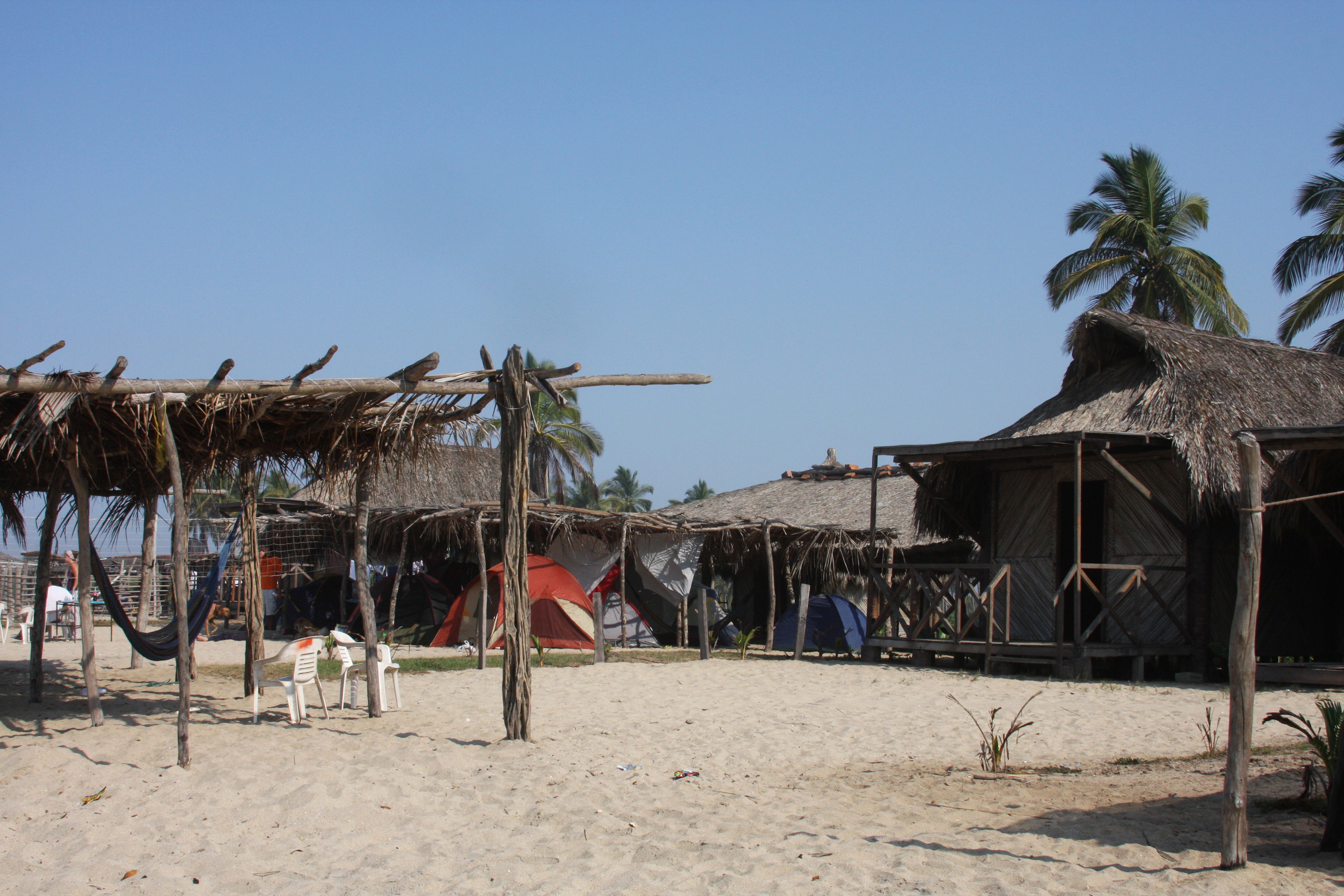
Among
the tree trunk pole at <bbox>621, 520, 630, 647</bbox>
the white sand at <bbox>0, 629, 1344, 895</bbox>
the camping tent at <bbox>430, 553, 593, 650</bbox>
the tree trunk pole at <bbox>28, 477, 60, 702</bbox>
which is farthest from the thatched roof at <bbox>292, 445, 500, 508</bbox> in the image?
the white sand at <bbox>0, 629, 1344, 895</bbox>

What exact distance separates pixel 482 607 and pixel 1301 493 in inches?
366

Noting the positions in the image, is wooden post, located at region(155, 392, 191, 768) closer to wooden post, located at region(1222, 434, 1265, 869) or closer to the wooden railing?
wooden post, located at region(1222, 434, 1265, 869)

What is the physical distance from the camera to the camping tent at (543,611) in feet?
52.6

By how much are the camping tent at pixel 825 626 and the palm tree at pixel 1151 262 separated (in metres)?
10.7

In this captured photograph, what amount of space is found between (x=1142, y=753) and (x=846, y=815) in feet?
10.3

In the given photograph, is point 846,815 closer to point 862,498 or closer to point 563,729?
point 563,729

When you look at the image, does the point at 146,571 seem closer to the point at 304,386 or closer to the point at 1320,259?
the point at 304,386

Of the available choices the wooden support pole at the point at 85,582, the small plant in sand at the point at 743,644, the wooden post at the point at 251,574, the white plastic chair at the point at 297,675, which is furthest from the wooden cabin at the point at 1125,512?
the wooden support pole at the point at 85,582

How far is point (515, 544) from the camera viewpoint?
23.9 feet

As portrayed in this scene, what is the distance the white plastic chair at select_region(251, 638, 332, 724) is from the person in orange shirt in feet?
33.5

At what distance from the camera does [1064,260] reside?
2402 centimetres

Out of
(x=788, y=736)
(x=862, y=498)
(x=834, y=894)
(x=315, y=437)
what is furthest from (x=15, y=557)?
(x=834, y=894)

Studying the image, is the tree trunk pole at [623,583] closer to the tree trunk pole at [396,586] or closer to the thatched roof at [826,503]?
the thatched roof at [826,503]

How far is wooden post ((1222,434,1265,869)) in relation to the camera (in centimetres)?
435
